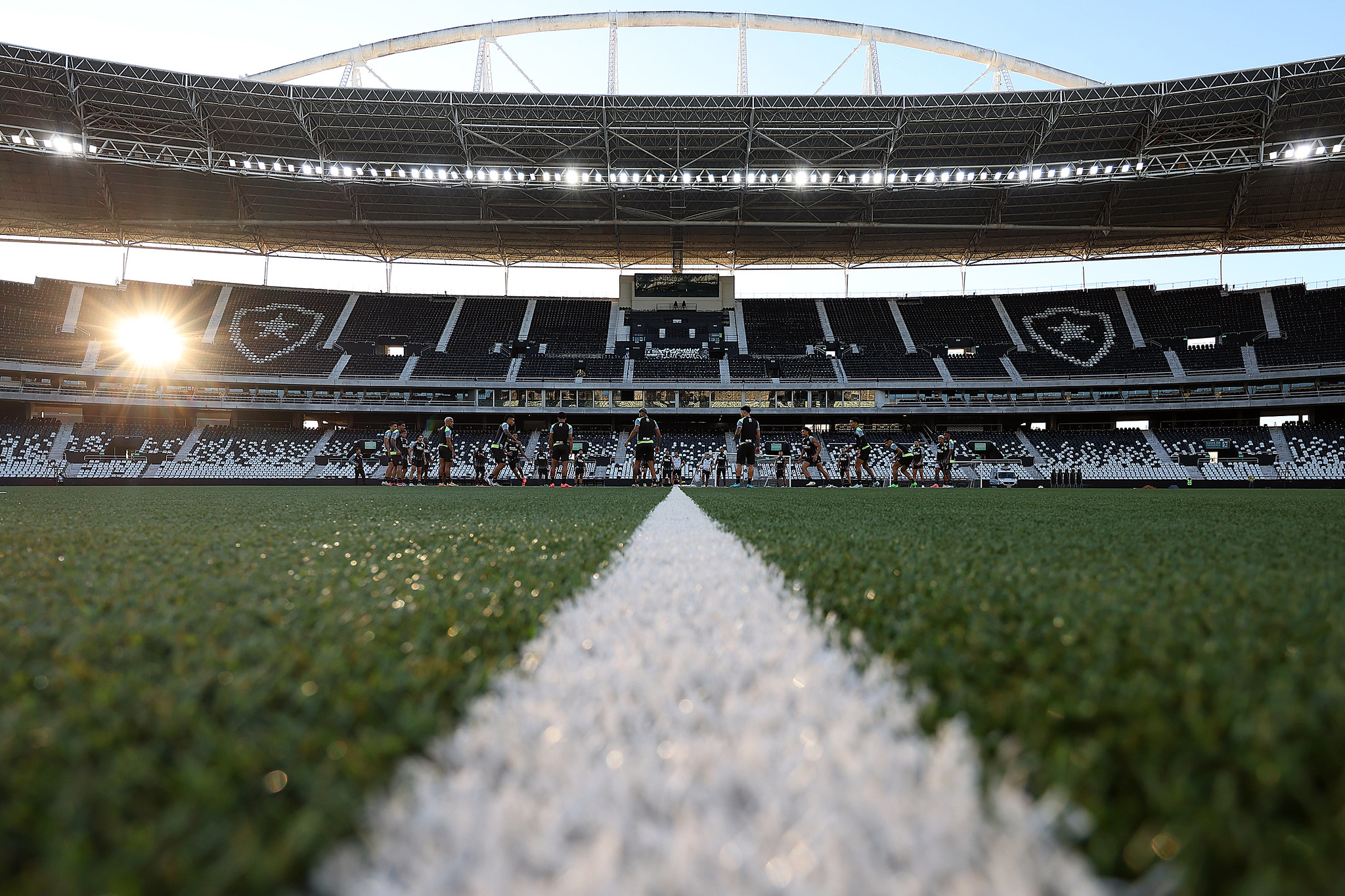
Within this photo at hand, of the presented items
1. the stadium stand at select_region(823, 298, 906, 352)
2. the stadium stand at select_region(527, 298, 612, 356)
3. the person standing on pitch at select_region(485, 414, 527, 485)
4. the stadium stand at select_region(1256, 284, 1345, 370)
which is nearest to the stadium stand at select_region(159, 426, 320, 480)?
the person standing on pitch at select_region(485, 414, 527, 485)

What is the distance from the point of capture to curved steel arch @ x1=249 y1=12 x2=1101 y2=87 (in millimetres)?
27578

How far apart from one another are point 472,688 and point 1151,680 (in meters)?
0.79

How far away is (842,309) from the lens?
3191 centimetres

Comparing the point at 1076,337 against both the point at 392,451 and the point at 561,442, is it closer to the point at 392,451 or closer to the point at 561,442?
the point at 561,442

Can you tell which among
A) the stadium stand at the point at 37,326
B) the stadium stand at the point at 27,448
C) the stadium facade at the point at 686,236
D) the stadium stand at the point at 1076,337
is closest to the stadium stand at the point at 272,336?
the stadium facade at the point at 686,236

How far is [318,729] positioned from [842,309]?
33254 millimetres

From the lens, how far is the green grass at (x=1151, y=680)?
41 centimetres

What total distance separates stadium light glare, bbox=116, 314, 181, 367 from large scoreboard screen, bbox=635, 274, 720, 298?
1991cm

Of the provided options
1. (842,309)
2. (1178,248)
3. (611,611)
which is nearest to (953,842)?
(611,611)

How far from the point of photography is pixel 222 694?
28.6 inches

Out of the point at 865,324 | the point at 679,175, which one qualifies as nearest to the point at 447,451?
the point at 679,175

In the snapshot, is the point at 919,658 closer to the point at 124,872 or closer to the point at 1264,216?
the point at 124,872

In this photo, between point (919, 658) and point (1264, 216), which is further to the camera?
point (1264, 216)

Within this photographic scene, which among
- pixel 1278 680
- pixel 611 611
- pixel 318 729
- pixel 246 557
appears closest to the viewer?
pixel 318 729
